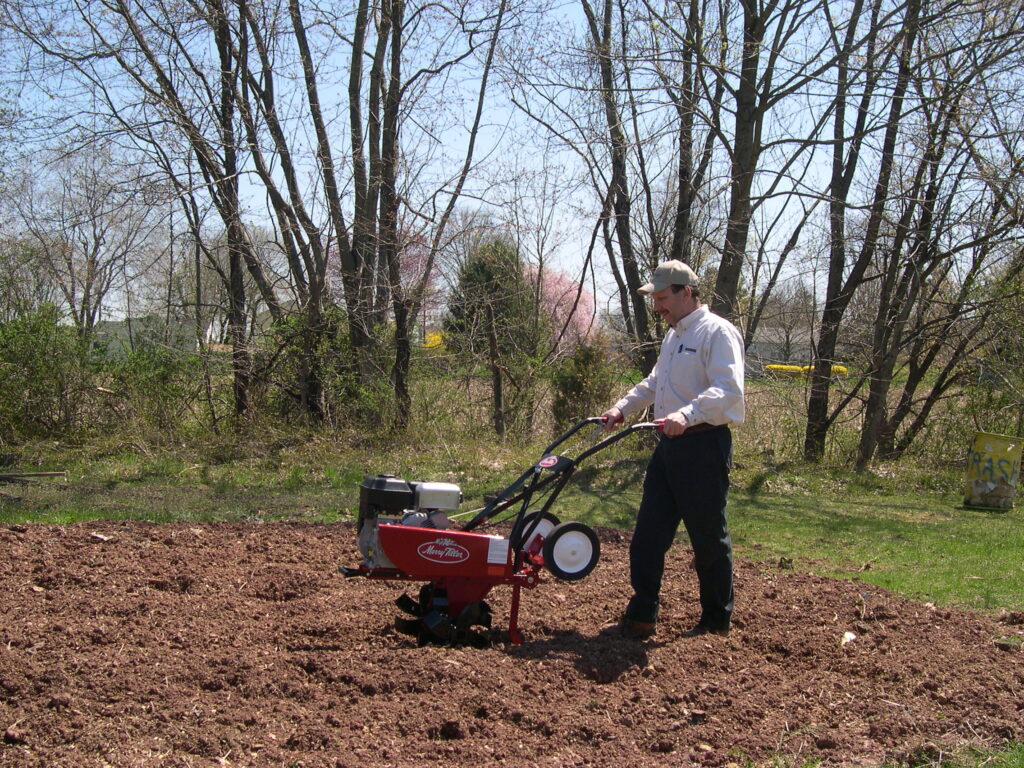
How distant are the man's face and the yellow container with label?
23.5 ft

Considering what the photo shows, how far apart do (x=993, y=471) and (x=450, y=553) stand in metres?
8.19

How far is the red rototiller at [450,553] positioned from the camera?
4367 millimetres

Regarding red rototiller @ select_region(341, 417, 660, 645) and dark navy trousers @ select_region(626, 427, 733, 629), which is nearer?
red rototiller @ select_region(341, 417, 660, 645)

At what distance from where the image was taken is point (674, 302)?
4750 millimetres

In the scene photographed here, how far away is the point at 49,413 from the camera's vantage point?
12250 millimetres

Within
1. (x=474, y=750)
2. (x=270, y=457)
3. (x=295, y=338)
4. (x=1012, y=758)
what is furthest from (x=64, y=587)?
(x=295, y=338)

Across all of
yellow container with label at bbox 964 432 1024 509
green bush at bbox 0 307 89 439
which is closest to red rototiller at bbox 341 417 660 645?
yellow container with label at bbox 964 432 1024 509

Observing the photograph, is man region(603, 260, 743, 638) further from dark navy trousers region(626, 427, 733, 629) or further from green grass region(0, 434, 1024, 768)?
green grass region(0, 434, 1024, 768)

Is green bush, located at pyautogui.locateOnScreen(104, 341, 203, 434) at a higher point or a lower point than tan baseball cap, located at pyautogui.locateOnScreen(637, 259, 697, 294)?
lower

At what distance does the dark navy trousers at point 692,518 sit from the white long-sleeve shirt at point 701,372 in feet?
0.60

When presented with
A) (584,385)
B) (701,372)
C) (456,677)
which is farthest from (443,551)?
(584,385)

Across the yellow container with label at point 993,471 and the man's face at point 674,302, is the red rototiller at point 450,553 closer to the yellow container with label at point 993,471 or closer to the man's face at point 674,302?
the man's face at point 674,302

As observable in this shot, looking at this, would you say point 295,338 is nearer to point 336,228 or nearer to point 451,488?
point 336,228

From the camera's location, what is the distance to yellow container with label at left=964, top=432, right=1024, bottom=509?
10.3m
